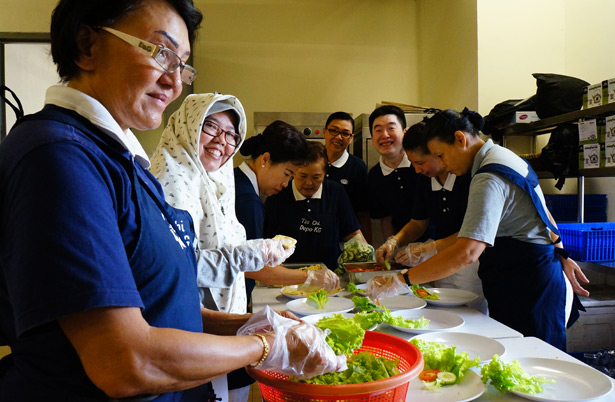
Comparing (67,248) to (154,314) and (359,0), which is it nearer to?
(154,314)

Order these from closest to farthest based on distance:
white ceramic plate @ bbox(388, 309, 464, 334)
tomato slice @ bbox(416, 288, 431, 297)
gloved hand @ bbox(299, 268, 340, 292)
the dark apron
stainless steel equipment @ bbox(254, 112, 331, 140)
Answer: white ceramic plate @ bbox(388, 309, 464, 334)
the dark apron
tomato slice @ bbox(416, 288, 431, 297)
gloved hand @ bbox(299, 268, 340, 292)
stainless steel equipment @ bbox(254, 112, 331, 140)

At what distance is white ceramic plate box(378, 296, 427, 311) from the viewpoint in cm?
219

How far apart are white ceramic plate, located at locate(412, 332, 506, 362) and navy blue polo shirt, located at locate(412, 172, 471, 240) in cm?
117

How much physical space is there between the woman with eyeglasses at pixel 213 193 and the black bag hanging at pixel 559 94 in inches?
106

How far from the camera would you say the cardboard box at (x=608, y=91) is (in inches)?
117

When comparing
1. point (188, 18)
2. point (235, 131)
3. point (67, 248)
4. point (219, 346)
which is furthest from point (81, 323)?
point (235, 131)

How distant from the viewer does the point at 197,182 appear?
1.87 meters

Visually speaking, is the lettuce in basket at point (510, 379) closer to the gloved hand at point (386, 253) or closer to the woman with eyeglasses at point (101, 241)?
the woman with eyeglasses at point (101, 241)

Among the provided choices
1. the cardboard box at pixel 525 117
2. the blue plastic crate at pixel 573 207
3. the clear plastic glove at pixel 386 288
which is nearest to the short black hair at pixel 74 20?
the clear plastic glove at pixel 386 288

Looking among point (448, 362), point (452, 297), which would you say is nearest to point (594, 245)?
point (452, 297)

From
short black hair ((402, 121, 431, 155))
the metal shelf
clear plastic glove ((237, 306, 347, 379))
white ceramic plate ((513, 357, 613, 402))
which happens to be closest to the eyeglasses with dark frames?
clear plastic glove ((237, 306, 347, 379))

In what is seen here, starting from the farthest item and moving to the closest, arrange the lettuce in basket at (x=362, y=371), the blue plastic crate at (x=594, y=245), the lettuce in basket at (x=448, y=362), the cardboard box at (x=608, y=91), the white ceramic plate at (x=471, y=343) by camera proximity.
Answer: the blue plastic crate at (x=594, y=245), the cardboard box at (x=608, y=91), the white ceramic plate at (x=471, y=343), the lettuce in basket at (x=448, y=362), the lettuce in basket at (x=362, y=371)

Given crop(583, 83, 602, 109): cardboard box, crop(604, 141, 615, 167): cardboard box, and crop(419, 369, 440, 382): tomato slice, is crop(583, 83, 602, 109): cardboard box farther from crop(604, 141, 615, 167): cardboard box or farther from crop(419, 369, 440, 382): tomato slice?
crop(419, 369, 440, 382): tomato slice

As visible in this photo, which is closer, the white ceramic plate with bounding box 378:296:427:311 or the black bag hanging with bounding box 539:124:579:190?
the white ceramic plate with bounding box 378:296:427:311
